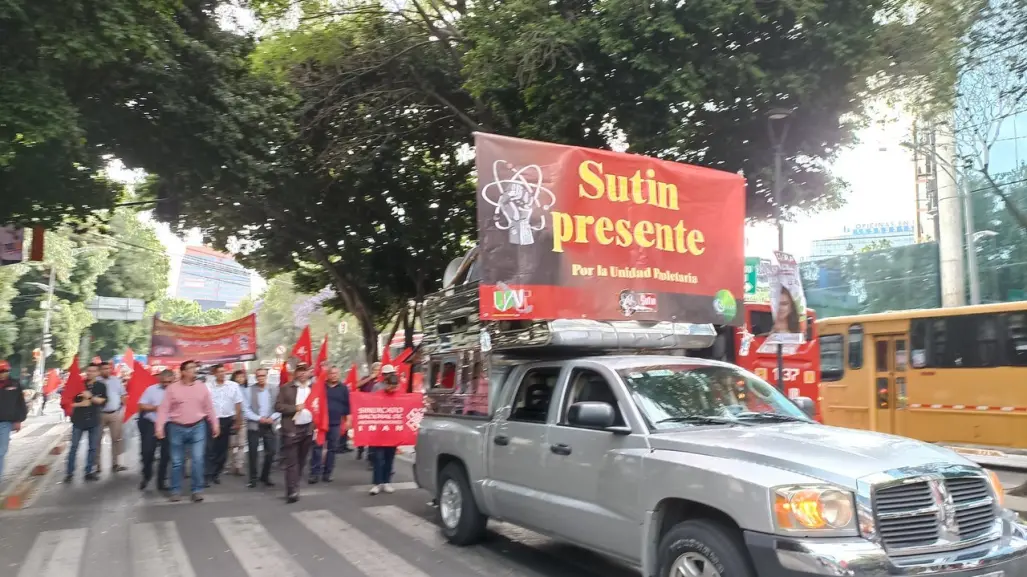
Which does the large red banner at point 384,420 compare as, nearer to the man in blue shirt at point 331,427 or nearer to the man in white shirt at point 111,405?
the man in blue shirt at point 331,427

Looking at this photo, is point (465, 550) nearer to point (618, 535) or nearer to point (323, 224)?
point (618, 535)

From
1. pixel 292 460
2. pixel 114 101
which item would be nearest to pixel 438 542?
pixel 292 460

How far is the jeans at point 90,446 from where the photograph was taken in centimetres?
1208

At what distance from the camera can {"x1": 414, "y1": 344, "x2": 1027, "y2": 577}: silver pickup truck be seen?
166 inches

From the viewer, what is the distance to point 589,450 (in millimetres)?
5766

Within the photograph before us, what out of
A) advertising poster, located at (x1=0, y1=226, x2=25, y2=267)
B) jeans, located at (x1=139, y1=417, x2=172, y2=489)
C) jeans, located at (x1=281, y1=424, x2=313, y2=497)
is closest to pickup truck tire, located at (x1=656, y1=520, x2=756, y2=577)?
jeans, located at (x1=281, y1=424, x2=313, y2=497)

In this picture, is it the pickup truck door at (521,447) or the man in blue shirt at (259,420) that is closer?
the pickup truck door at (521,447)

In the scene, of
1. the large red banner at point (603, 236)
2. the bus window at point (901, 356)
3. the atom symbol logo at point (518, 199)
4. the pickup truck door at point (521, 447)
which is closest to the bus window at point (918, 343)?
the bus window at point (901, 356)

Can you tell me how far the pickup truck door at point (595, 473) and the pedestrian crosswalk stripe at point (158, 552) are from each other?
10.0 ft

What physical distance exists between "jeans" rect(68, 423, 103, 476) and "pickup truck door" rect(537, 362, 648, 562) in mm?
8872

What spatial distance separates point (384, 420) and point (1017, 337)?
10.5m

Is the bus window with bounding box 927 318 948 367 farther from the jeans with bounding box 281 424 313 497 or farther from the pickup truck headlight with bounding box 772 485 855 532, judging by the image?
the pickup truck headlight with bounding box 772 485 855 532

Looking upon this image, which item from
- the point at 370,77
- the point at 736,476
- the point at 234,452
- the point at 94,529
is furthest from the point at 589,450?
the point at 370,77

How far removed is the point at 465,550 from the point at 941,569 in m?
4.28
